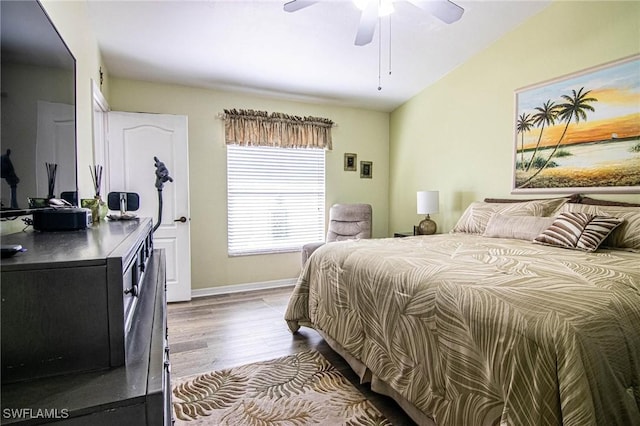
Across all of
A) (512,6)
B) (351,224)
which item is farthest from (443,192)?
(512,6)

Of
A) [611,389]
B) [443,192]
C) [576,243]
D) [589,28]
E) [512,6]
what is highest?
[512,6]

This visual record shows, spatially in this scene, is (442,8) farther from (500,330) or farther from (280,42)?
(500,330)

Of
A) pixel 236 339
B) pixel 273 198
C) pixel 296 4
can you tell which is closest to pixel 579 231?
pixel 296 4

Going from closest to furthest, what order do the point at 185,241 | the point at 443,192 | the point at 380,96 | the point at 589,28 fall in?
1. the point at 589,28
2. the point at 185,241
3. the point at 443,192
4. the point at 380,96

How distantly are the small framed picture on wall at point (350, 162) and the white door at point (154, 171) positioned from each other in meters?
2.14

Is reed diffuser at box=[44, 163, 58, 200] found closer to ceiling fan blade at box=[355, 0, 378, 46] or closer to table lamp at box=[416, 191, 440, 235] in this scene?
ceiling fan blade at box=[355, 0, 378, 46]

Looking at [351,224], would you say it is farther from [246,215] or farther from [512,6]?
[512,6]

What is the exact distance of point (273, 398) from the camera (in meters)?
1.88

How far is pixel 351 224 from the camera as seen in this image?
428cm

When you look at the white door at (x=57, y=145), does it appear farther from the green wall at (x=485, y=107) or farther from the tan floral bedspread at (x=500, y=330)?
the green wall at (x=485, y=107)

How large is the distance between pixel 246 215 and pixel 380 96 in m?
2.37

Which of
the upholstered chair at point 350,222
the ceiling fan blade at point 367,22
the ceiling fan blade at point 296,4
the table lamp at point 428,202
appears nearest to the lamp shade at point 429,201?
the table lamp at point 428,202

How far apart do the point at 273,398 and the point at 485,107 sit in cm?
346

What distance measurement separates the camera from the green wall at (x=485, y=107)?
2.64 m
